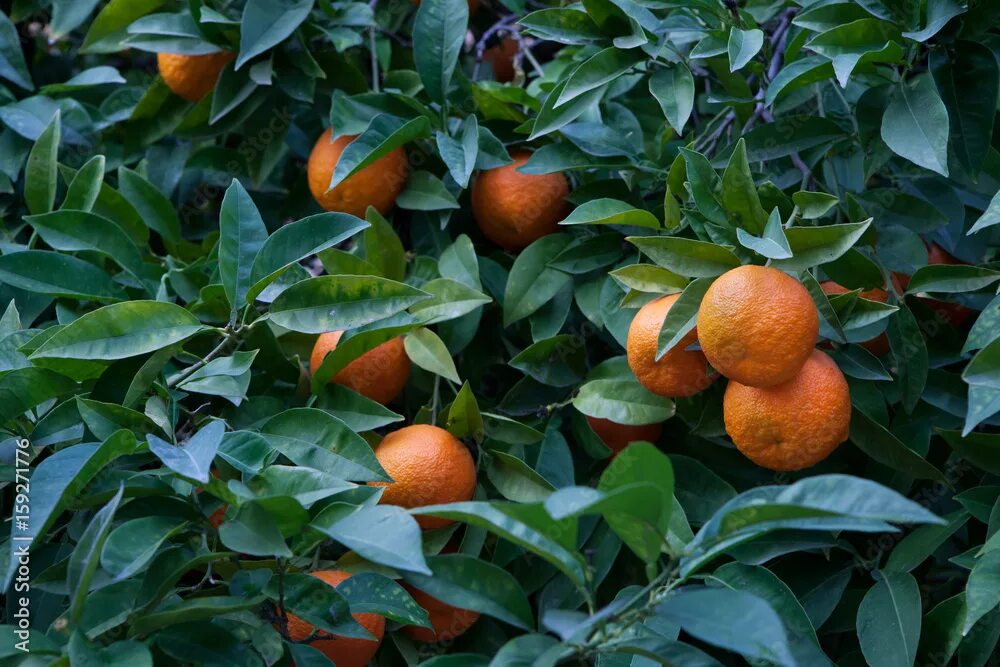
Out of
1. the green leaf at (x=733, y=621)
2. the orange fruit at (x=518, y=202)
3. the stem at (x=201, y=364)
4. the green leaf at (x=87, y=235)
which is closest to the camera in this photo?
the green leaf at (x=733, y=621)

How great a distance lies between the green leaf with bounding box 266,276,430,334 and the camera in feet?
3.55

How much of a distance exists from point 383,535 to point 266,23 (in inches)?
35.2

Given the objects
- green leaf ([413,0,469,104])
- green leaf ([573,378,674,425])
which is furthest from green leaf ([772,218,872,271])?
green leaf ([413,0,469,104])

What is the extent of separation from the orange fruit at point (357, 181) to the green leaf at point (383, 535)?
0.59m

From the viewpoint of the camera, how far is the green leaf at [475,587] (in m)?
0.89

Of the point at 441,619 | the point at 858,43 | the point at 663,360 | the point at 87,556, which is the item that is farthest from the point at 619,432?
the point at 87,556

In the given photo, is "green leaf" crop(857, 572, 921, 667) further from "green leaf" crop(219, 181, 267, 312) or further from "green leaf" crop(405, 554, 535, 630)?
"green leaf" crop(219, 181, 267, 312)

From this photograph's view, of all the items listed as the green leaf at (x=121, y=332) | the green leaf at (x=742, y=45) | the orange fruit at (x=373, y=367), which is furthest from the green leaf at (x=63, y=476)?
the green leaf at (x=742, y=45)

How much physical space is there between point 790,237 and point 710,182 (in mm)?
114

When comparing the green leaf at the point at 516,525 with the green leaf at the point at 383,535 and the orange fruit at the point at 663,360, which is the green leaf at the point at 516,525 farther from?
the orange fruit at the point at 663,360

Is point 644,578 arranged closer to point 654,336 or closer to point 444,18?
point 654,336

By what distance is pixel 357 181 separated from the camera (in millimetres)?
1346

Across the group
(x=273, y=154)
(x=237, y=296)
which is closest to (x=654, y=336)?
(x=237, y=296)

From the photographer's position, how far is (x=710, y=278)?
1043mm
